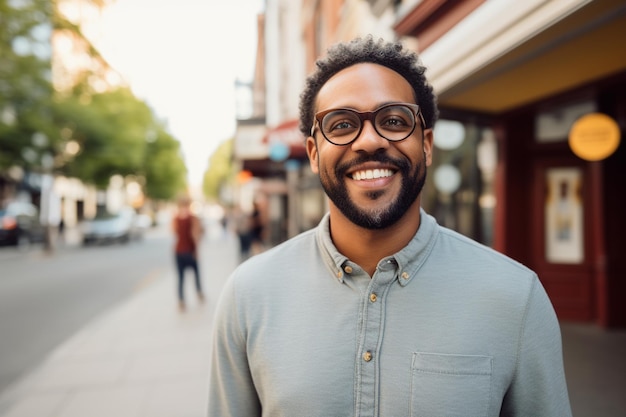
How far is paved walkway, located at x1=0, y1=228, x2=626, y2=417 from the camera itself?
4.10 metres

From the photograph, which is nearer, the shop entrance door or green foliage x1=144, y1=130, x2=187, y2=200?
the shop entrance door

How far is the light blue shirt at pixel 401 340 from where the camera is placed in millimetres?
1276

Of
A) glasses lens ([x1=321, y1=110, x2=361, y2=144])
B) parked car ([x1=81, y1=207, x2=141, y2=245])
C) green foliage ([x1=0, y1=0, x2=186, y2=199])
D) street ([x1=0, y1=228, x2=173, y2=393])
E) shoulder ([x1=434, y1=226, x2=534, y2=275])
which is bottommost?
street ([x1=0, y1=228, x2=173, y2=393])

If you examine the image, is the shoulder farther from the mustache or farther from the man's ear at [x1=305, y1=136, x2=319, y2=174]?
the man's ear at [x1=305, y1=136, x2=319, y2=174]

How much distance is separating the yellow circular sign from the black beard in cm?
540

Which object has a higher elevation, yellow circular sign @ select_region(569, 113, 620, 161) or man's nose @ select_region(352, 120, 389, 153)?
yellow circular sign @ select_region(569, 113, 620, 161)

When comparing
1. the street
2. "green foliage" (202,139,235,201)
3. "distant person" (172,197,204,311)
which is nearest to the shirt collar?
the street

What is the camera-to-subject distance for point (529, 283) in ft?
4.42

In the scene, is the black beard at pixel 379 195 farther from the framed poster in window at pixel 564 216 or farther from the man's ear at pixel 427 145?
the framed poster in window at pixel 564 216

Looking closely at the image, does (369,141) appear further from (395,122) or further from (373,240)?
(373,240)

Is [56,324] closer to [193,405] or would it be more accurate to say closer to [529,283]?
[193,405]

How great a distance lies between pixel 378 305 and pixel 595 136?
574 centimetres

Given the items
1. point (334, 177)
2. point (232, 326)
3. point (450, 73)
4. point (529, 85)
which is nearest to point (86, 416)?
point (232, 326)

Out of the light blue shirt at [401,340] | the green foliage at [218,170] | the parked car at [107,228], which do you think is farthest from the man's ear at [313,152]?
the green foliage at [218,170]
